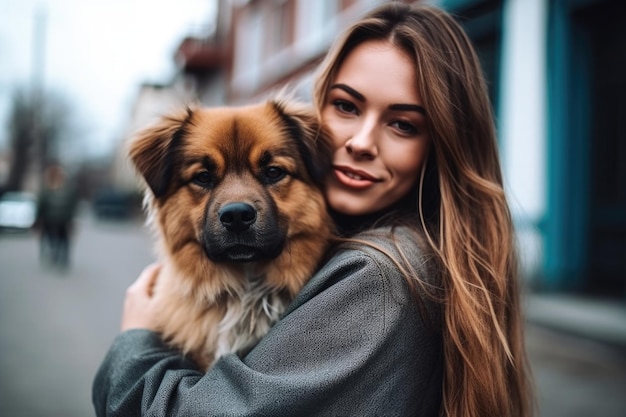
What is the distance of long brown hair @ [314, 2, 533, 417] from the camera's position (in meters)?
1.66

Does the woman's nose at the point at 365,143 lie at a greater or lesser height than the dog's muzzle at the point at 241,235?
greater

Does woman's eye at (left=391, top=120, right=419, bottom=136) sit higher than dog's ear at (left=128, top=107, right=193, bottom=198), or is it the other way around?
woman's eye at (left=391, top=120, right=419, bottom=136)

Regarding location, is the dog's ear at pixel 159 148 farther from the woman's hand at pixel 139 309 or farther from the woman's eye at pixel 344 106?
the woman's eye at pixel 344 106

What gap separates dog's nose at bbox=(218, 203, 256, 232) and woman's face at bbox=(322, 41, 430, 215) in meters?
0.34

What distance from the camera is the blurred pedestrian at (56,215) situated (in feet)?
37.4

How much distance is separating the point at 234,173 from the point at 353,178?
498 mm

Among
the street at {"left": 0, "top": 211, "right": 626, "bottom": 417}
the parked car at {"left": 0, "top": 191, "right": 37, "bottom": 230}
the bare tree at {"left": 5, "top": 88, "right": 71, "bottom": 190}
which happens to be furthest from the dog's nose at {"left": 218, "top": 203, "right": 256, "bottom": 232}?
the bare tree at {"left": 5, "top": 88, "right": 71, "bottom": 190}

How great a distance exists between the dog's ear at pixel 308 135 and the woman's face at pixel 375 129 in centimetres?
5

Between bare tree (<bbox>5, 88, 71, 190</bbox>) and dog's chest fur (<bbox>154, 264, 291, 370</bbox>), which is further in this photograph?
bare tree (<bbox>5, 88, 71, 190</bbox>)

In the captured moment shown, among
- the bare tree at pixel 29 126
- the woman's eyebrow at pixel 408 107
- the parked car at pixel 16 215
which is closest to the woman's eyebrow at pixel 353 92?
the woman's eyebrow at pixel 408 107

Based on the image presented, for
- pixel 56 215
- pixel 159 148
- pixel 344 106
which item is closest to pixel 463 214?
pixel 344 106

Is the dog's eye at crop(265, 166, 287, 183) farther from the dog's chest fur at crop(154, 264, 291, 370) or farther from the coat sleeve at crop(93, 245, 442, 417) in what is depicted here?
the coat sleeve at crop(93, 245, 442, 417)

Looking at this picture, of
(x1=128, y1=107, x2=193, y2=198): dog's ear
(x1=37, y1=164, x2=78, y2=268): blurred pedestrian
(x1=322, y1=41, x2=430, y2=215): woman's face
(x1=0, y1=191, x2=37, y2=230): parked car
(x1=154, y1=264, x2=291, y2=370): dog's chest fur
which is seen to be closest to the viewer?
(x1=322, y1=41, x2=430, y2=215): woman's face

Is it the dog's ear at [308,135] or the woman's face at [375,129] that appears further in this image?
the dog's ear at [308,135]
